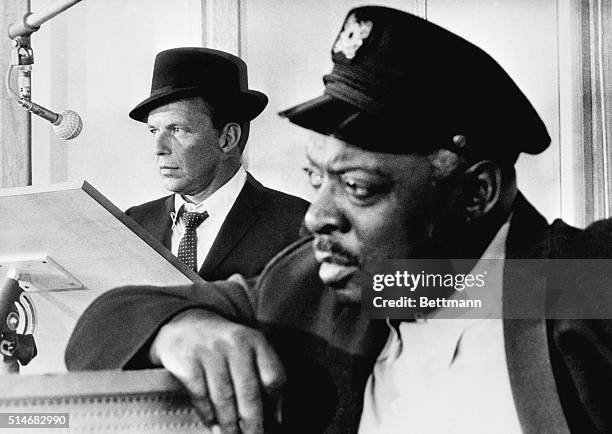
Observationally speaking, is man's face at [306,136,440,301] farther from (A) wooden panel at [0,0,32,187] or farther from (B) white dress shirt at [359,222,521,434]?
(A) wooden panel at [0,0,32,187]

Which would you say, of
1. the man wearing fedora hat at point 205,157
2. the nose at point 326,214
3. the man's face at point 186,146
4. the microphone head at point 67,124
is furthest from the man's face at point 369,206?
the microphone head at point 67,124

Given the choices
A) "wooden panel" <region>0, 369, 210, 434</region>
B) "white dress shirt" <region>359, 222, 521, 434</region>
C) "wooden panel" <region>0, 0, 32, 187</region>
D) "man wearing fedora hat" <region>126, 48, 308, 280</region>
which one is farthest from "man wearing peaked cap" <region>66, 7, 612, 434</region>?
"wooden panel" <region>0, 0, 32, 187</region>

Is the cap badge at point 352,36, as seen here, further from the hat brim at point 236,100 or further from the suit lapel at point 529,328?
the suit lapel at point 529,328

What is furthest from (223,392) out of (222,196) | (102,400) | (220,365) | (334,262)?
(222,196)

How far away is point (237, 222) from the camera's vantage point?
6.29ft

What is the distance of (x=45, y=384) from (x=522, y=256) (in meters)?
0.95

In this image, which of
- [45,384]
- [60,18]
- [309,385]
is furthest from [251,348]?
[60,18]

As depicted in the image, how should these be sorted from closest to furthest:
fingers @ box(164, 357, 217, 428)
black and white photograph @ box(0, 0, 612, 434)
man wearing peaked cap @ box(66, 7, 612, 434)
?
fingers @ box(164, 357, 217, 428) → black and white photograph @ box(0, 0, 612, 434) → man wearing peaked cap @ box(66, 7, 612, 434)

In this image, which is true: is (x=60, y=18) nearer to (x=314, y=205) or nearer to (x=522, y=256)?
(x=314, y=205)

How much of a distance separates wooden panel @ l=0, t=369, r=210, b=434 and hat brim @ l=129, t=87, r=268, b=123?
2.24ft

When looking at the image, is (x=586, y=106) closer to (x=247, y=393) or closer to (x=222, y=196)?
(x=222, y=196)

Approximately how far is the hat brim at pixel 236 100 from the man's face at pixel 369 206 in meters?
0.19

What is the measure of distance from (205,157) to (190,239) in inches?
6.7

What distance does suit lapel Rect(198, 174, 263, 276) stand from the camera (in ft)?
6.21
